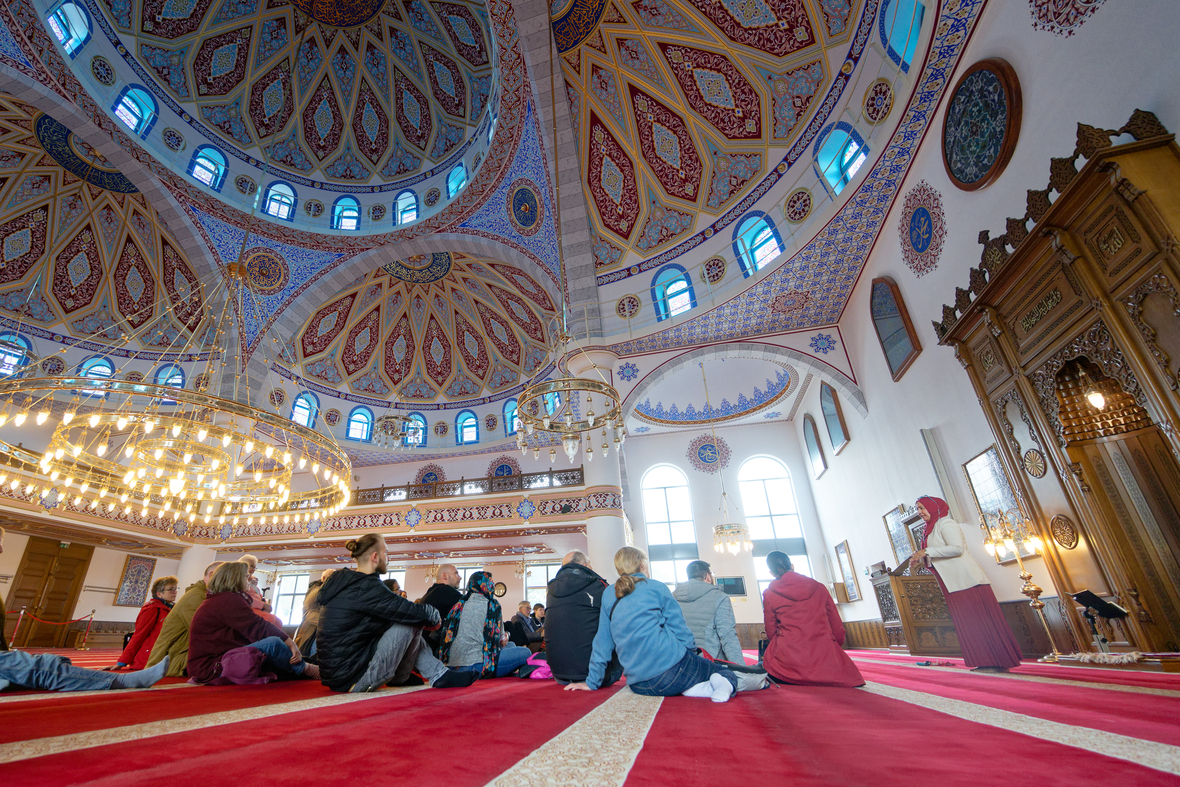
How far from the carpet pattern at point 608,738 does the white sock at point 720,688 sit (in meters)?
0.09

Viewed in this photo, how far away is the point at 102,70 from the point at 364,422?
8542mm

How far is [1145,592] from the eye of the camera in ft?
12.2

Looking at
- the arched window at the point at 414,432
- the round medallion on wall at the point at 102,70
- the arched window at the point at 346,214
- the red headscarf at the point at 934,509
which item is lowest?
the red headscarf at the point at 934,509

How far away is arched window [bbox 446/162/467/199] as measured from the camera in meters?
11.9

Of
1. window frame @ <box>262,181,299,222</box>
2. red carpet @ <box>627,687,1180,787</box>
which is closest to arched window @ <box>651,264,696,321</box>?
red carpet @ <box>627,687,1180,787</box>

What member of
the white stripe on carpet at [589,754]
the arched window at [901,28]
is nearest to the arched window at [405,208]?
the arched window at [901,28]

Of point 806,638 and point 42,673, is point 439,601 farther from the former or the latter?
point 806,638

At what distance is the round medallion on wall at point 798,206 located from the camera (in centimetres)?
771

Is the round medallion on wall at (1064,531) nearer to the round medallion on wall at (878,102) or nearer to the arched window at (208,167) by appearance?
the round medallion on wall at (878,102)

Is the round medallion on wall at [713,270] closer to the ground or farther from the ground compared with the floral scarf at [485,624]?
farther from the ground

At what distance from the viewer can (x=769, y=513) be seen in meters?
12.7

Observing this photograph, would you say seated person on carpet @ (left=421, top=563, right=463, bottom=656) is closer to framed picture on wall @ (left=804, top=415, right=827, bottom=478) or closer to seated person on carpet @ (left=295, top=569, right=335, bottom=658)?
seated person on carpet @ (left=295, top=569, right=335, bottom=658)

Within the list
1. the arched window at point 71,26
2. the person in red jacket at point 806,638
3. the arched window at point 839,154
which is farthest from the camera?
the arched window at point 71,26

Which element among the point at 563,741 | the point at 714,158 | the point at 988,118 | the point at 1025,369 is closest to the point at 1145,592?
the point at 1025,369
